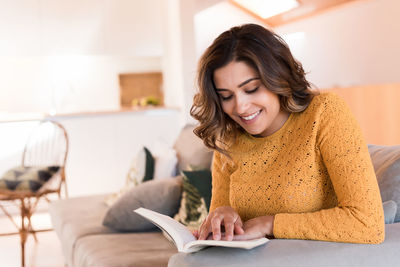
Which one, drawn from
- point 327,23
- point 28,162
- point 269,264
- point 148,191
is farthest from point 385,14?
point 28,162

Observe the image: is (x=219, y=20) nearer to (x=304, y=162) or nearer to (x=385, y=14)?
(x=385, y=14)

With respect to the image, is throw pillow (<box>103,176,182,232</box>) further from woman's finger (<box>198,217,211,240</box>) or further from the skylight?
the skylight

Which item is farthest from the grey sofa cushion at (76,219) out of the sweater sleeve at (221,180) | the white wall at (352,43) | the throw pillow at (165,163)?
the white wall at (352,43)

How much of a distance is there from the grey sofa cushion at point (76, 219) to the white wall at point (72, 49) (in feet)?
9.22

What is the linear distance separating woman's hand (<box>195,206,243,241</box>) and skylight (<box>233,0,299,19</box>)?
300cm

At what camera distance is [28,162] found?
563 centimetres

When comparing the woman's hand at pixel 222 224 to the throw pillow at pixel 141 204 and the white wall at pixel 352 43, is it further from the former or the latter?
the white wall at pixel 352 43

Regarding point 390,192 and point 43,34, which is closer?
point 390,192

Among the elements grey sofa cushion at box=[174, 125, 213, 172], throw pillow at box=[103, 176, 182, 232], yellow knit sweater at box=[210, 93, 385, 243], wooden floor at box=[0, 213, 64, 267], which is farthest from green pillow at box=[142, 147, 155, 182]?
yellow knit sweater at box=[210, 93, 385, 243]

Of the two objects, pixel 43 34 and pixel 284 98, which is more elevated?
pixel 43 34

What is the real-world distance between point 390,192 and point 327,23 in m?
2.26

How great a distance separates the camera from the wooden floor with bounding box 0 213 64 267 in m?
3.90

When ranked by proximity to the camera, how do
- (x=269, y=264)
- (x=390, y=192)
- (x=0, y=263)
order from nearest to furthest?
(x=269, y=264)
(x=390, y=192)
(x=0, y=263)

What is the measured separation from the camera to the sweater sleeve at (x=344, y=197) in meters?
1.28
